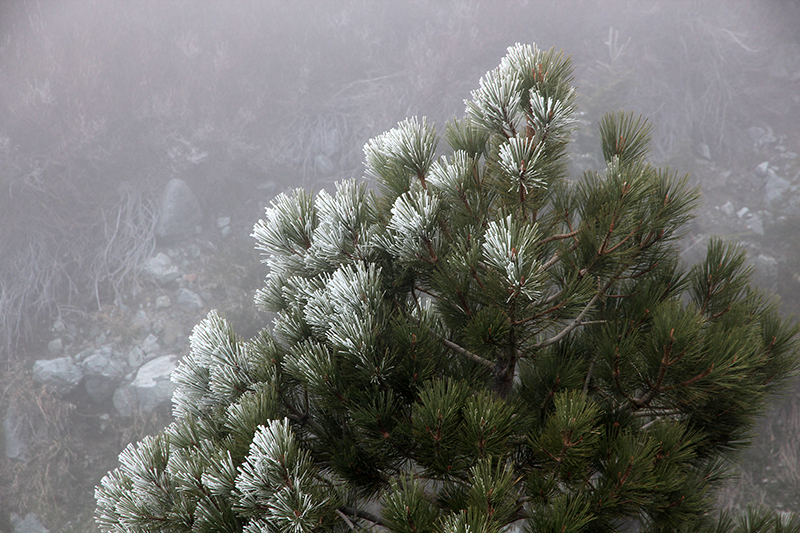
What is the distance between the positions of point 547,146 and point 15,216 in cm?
269

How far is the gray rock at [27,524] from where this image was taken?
1.98 metres

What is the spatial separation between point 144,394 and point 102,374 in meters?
0.22

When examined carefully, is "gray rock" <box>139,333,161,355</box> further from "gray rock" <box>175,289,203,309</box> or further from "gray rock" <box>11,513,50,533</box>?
"gray rock" <box>11,513,50,533</box>

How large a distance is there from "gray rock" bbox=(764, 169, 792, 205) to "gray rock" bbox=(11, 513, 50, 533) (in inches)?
151

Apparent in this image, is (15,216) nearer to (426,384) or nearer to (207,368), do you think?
(207,368)

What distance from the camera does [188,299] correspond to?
2.38m

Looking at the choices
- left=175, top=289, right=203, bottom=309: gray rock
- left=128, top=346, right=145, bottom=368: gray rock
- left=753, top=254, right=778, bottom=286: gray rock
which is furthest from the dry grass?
left=753, top=254, right=778, bottom=286: gray rock

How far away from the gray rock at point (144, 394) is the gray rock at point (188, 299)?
0.35 m

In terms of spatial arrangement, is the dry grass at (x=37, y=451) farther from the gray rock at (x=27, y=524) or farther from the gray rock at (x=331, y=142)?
the gray rock at (x=331, y=142)

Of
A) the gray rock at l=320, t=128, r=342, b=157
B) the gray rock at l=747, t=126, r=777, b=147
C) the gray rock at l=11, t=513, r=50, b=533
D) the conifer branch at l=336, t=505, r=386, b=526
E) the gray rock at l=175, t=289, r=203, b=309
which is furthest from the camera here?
the gray rock at l=320, t=128, r=342, b=157

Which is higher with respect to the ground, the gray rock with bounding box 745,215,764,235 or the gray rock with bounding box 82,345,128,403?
the gray rock with bounding box 82,345,128,403

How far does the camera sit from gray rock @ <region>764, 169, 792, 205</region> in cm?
243

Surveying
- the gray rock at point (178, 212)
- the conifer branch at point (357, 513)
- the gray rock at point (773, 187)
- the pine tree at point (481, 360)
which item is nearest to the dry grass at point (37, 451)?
the gray rock at point (178, 212)

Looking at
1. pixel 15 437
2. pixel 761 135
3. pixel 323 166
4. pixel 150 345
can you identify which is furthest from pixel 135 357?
pixel 761 135
